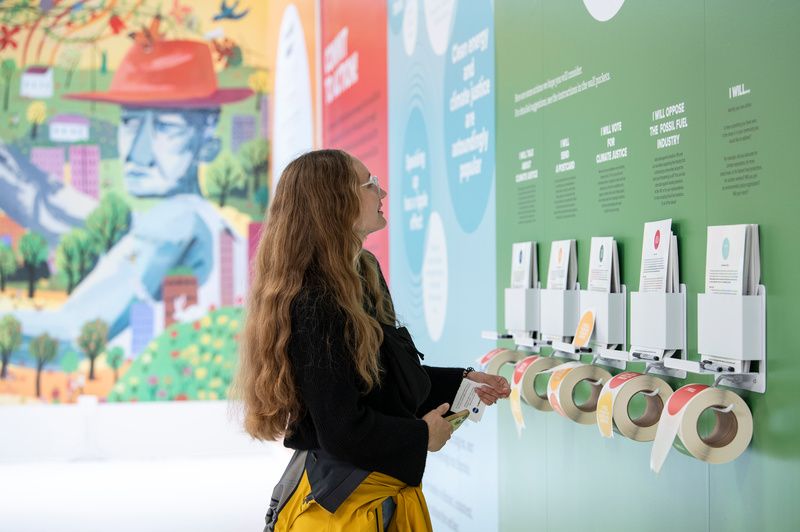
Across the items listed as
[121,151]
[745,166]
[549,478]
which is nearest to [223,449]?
[121,151]

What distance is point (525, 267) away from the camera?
2643mm

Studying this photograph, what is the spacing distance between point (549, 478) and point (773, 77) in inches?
53.9

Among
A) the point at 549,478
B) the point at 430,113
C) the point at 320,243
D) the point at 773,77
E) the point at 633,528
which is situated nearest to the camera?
the point at 773,77

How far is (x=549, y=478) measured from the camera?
261 cm

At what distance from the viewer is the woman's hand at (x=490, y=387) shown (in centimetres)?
223

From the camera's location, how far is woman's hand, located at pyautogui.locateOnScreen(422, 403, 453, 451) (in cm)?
194

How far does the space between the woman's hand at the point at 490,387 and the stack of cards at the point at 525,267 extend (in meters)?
0.41

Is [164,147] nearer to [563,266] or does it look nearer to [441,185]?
[441,185]

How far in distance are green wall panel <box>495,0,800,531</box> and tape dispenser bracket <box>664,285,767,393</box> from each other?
0.02 metres

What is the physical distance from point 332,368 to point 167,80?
5999 millimetres

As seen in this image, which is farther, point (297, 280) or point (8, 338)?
point (8, 338)

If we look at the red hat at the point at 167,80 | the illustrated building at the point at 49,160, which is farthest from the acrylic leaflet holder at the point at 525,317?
the illustrated building at the point at 49,160

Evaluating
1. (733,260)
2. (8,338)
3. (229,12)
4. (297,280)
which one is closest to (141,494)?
(8,338)

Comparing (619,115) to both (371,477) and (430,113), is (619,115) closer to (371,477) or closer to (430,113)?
(371,477)
